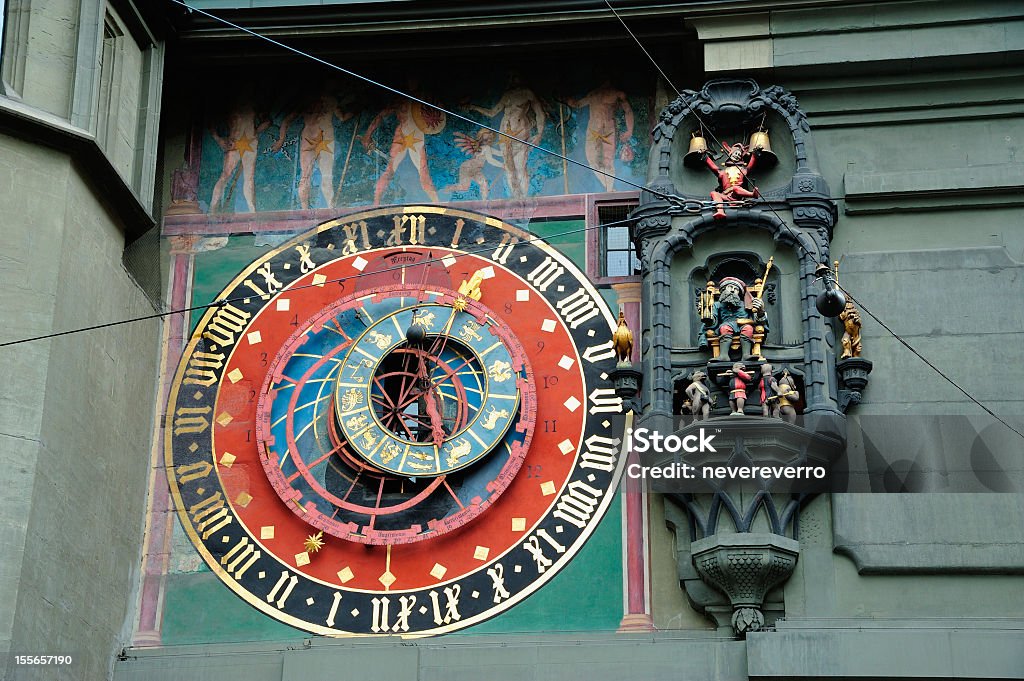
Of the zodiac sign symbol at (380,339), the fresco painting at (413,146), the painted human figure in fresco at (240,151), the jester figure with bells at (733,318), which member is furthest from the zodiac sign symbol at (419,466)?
the painted human figure in fresco at (240,151)

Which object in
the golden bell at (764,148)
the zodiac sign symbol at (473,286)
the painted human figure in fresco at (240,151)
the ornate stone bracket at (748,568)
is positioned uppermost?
the painted human figure in fresco at (240,151)

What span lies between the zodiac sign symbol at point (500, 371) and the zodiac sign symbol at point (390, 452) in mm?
841

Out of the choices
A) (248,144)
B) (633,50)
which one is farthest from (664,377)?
(248,144)

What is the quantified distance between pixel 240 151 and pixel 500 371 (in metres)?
2.86

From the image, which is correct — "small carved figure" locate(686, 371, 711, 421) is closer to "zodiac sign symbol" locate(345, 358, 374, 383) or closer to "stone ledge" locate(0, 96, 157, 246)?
"zodiac sign symbol" locate(345, 358, 374, 383)

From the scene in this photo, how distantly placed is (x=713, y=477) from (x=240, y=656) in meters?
3.30

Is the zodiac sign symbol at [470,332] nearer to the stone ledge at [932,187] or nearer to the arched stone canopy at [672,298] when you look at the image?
the arched stone canopy at [672,298]

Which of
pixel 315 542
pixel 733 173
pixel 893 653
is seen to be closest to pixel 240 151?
pixel 315 542

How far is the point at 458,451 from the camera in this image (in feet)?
41.8

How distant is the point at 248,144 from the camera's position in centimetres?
1427

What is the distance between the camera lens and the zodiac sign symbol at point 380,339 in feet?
43.1

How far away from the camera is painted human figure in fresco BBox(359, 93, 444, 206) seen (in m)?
14.0

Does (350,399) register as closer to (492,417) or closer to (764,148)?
(492,417)

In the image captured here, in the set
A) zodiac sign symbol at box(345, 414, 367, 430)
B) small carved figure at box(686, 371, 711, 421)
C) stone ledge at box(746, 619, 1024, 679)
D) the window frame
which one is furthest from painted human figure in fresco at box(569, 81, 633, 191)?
stone ledge at box(746, 619, 1024, 679)
